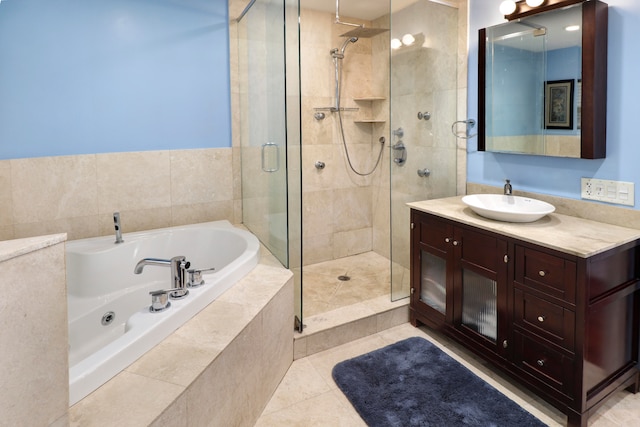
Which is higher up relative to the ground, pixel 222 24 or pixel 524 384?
pixel 222 24

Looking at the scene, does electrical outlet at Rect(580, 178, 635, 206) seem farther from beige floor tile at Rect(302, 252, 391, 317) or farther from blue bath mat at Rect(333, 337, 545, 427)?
beige floor tile at Rect(302, 252, 391, 317)

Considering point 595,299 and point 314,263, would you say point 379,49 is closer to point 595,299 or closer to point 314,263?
point 314,263

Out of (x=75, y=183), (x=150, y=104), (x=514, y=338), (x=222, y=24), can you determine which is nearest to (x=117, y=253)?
(x=75, y=183)

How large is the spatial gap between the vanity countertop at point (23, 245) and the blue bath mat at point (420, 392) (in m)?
1.66

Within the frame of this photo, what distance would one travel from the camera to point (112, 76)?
286 centimetres

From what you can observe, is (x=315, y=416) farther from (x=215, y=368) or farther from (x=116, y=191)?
(x=116, y=191)

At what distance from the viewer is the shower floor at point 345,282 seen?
313 cm

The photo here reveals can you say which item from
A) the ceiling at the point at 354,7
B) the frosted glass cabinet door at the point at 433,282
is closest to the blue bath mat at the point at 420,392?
the frosted glass cabinet door at the point at 433,282

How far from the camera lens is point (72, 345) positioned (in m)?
2.29

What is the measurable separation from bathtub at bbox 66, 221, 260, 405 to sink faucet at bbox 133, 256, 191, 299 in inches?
2.1

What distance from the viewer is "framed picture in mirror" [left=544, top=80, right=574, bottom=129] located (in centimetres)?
237

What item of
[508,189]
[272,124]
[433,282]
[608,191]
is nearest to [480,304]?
[433,282]

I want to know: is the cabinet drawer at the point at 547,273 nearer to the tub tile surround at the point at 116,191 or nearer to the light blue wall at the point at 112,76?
the tub tile surround at the point at 116,191

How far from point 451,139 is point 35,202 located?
9.49 feet
